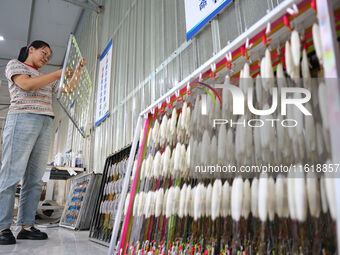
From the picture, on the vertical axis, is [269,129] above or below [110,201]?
above

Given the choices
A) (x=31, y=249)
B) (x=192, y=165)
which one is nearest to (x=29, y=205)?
(x=31, y=249)

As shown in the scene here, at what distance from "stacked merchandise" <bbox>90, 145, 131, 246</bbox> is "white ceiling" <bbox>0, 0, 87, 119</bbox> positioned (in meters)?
4.12

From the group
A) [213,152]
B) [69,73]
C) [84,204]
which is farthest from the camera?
[84,204]

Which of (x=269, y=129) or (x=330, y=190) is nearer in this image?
(x=330, y=190)

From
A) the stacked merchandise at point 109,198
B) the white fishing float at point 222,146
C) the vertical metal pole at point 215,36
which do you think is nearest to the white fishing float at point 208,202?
the white fishing float at point 222,146

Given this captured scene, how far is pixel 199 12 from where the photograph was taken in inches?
65.7

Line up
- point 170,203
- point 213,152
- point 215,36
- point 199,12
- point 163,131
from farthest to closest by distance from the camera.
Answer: point 199,12 → point 215,36 → point 163,131 → point 170,203 → point 213,152

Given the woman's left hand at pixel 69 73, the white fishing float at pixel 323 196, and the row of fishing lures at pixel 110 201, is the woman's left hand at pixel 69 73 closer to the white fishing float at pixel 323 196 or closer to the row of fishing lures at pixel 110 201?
the row of fishing lures at pixel 110 201

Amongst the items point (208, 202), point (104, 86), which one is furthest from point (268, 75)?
point (104, 86)

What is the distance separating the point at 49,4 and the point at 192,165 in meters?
5.36

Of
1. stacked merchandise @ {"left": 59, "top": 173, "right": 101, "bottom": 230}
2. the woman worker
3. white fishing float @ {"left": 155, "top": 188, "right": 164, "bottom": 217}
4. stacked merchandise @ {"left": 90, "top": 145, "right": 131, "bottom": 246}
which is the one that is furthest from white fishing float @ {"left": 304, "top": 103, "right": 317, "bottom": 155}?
stacked merchandise @ {"left": 59, "top": 173, "right": 101, "bottom": 230}

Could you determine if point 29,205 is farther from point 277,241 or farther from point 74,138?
point 74,138

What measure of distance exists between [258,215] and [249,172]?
17 centimetres

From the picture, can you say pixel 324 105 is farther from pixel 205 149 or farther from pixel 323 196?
pixel 205 149
